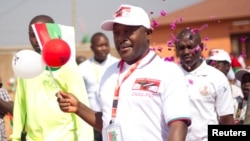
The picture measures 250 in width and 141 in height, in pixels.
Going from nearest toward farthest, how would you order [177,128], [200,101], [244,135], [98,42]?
[177,128] → [244,135] → [200,101] → [98,42]

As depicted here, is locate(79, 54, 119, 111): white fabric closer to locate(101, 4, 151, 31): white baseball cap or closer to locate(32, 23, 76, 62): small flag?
locate(32, 23, 76, 62): small flag

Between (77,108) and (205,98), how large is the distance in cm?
209

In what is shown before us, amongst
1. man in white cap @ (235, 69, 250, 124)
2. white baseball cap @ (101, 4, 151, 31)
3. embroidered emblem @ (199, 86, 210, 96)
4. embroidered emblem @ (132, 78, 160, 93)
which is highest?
white baseball cap @ (101, 4, 151, 31)

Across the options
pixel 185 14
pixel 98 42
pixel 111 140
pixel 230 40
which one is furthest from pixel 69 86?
pixel 230 40

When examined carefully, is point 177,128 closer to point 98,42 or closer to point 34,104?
point 34,104

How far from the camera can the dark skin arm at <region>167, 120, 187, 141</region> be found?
3.76 metres

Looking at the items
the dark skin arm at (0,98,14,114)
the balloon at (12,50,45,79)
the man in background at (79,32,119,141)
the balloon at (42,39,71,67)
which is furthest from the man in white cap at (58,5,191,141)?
the man in background at (79,32,119,141)

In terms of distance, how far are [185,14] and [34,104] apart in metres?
16.3

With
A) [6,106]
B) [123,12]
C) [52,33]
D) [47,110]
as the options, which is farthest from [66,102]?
[6,106]

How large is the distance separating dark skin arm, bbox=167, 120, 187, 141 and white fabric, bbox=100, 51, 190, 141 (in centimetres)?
4

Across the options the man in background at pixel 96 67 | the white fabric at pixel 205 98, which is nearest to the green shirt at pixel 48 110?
the white fabric at pixel 205 98

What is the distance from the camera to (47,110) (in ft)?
16.4

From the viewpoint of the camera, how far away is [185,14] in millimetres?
20969

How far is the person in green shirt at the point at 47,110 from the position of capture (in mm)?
5004
